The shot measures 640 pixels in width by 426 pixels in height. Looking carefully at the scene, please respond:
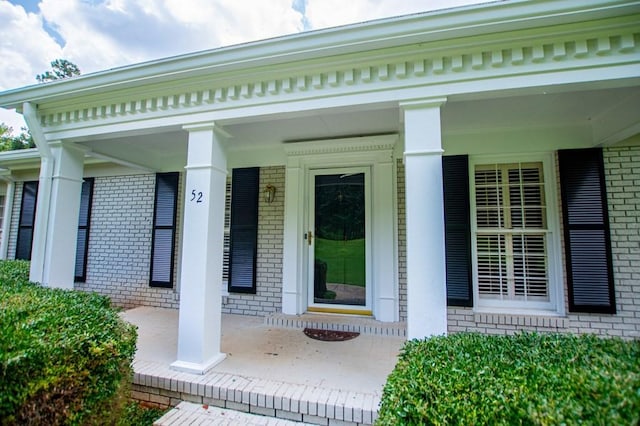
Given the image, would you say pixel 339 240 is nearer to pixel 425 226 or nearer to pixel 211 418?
pixel 425 226

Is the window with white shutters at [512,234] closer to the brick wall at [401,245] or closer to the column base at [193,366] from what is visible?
the brick wall at [401,245]

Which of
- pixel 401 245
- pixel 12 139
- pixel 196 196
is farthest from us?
pixel 12 139

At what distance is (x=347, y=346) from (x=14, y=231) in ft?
24.1

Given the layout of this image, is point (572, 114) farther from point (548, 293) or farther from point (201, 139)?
point (201, 139)

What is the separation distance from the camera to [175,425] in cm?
203

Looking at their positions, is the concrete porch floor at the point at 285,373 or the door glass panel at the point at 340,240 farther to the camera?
the door glass panel at the point at 340,240

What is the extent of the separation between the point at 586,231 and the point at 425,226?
8.22 ft

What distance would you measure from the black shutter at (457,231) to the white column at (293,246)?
1916mm

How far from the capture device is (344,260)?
402 centimetres

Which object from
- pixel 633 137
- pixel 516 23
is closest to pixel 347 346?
pixel 516 23

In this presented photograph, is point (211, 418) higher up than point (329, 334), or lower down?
lower down

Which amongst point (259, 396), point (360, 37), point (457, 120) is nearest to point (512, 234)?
point (457, 120)

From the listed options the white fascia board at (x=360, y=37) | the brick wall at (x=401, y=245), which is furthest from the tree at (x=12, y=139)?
the brick wall at (x=401, y=245)

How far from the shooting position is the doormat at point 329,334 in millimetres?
3412
